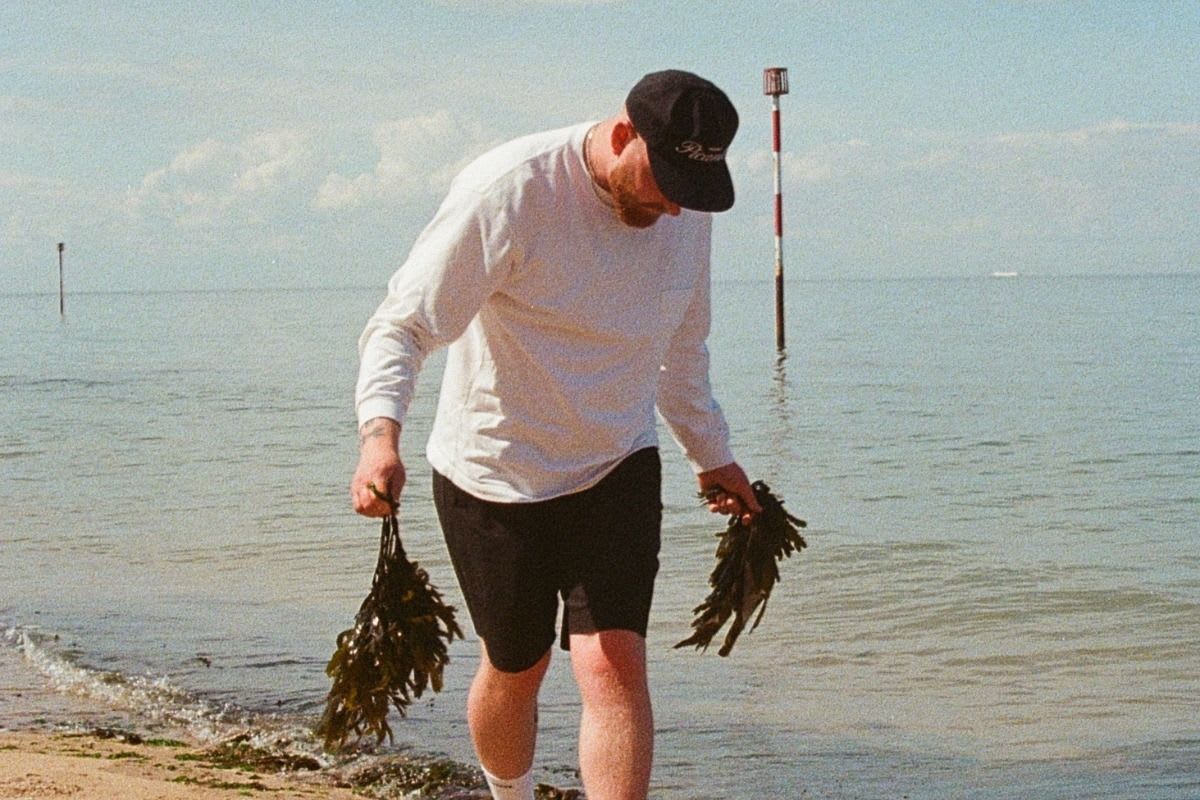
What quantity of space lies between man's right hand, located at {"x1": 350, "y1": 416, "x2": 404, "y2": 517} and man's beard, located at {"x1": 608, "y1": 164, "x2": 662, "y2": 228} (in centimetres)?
69

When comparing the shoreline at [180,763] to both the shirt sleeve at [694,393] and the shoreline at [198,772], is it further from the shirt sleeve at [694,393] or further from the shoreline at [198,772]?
the shirt sleeve at [694,393]

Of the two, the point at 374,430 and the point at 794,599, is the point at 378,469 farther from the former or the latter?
the point at 794,599

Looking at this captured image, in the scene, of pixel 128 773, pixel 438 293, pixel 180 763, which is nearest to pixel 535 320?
pixel 438 293

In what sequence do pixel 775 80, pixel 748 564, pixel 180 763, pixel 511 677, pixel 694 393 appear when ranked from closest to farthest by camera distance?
pixel 511 677 < pixel 694 393 < pixel 748 564 < pixel 180 763 < pixel 775 80

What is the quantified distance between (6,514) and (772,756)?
380 inches

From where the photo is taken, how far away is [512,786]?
418 centimetres

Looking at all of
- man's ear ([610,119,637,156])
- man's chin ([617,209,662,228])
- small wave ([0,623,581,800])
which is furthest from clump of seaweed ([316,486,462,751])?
small wave ([0,623,581,800])

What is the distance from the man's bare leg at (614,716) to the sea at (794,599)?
2549mm

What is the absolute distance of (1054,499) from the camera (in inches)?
575

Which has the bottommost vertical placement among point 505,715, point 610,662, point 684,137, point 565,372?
point 505,715

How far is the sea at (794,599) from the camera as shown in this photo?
270 inches

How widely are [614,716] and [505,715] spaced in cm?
48

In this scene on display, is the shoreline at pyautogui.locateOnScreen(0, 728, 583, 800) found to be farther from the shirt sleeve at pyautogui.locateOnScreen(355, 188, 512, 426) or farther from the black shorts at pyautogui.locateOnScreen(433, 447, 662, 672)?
the shirt sleeve at pyautogui.locateOnScreen(355, 188, 512, 426)

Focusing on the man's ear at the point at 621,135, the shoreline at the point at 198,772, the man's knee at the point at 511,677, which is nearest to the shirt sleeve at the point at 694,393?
the man's ear at the point at 621,135
